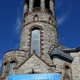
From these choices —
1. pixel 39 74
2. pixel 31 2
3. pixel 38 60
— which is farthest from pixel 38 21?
pixel 39 74

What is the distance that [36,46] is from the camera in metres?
22.6

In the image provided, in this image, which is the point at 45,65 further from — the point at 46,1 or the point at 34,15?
the point at 46,1

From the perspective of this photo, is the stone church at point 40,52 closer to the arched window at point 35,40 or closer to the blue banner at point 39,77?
the arched window at point 35,40

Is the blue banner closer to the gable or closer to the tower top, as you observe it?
the gable

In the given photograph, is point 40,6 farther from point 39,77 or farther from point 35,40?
point 39,77

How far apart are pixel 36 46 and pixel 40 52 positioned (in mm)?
1274

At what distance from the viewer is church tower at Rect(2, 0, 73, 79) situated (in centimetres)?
1766

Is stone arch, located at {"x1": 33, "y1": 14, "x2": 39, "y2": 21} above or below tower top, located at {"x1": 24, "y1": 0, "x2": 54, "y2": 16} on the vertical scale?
below

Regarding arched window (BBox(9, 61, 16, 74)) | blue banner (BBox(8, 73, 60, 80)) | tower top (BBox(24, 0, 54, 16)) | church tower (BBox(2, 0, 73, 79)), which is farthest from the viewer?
tower top (BBox(24, 0, 54, 16))

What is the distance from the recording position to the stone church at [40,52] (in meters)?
17.7

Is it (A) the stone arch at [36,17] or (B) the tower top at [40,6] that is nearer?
(A) the stone arch at [36,17]

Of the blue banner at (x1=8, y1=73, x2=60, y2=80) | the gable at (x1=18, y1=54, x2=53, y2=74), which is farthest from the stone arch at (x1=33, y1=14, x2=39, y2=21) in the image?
the blue banner at (x1=8, y1=73, x2=60, y2=80)

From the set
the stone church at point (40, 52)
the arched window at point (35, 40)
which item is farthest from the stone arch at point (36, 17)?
the arched window at point (35, 40)

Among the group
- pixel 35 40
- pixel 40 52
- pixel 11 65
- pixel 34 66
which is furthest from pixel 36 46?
pixel 34 66
